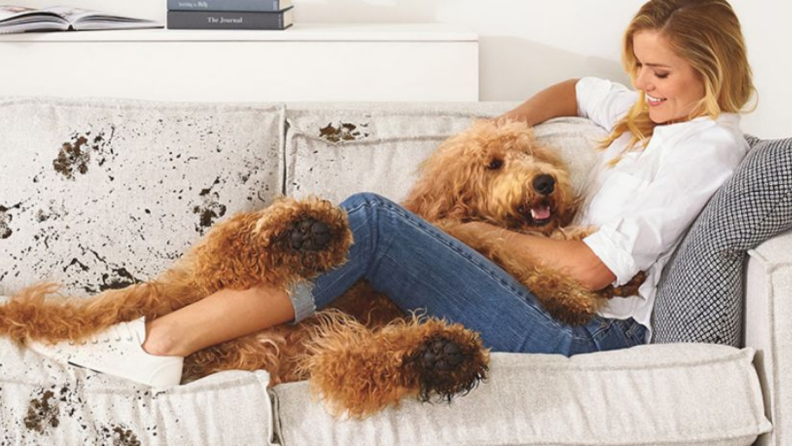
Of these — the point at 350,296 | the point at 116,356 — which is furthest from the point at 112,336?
the point at 350,296

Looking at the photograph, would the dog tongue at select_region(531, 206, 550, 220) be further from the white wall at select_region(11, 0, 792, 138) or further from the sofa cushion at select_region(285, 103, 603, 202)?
the white wall at select_region(11, 0, 792, 138)

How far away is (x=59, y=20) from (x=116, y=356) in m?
1.40

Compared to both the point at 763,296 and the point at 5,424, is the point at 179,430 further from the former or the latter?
the point at 763,296

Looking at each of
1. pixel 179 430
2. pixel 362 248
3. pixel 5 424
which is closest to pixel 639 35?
pixel 362 248

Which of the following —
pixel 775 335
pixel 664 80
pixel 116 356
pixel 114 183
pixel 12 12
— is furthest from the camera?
pixel 12 12

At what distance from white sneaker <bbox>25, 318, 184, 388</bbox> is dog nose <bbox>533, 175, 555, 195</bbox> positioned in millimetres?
832

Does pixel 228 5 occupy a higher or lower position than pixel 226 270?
higher

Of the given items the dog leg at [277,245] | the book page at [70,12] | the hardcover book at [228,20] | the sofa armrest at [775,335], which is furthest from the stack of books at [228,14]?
the sofa armrest at [775,335]

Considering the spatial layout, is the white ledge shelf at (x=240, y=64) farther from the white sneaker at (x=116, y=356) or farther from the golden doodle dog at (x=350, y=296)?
the white sneaker at (x=116, y=356)

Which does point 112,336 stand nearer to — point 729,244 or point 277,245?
point 277,245

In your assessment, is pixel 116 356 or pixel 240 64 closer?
pixel 116 356

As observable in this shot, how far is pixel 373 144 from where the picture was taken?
232 cm

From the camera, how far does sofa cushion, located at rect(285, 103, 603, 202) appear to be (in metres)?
2.28

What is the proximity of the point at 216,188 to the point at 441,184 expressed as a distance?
0.55m
